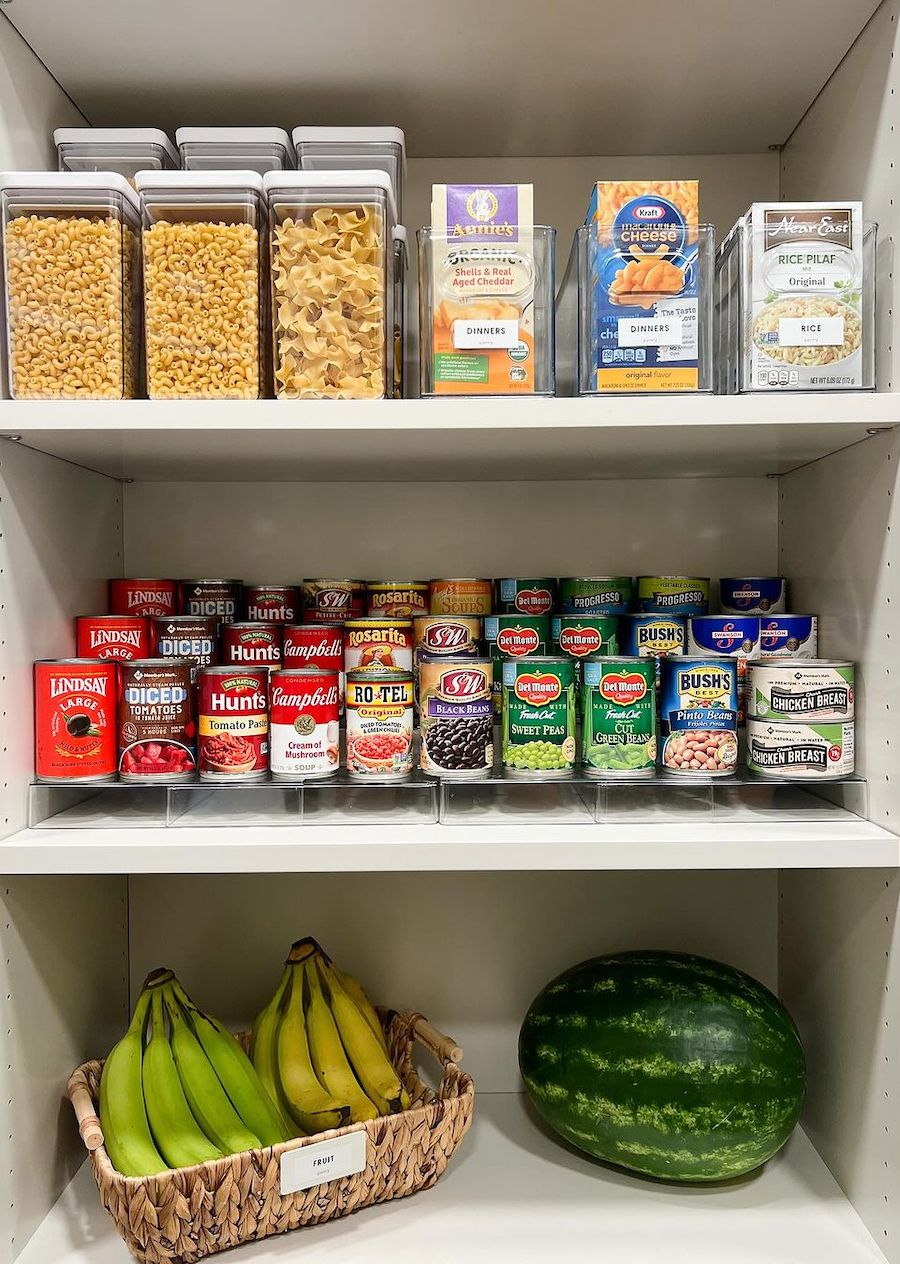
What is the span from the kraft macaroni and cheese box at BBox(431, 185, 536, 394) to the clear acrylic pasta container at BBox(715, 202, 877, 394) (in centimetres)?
23

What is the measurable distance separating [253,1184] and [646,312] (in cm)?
101

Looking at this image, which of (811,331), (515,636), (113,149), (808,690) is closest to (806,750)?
(808,690)

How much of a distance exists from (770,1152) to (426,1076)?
48 centimetres

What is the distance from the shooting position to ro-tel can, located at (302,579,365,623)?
45.3 inches

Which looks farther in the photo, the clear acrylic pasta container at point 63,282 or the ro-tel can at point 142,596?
the ro-tel can at point 142,596

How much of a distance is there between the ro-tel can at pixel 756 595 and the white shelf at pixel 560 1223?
0.69 metres

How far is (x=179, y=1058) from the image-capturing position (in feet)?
3.56

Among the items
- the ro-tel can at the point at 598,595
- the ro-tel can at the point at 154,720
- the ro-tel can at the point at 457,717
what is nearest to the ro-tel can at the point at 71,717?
the ro-tel can at the point at 154,720

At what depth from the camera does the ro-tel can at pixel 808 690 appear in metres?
1.01

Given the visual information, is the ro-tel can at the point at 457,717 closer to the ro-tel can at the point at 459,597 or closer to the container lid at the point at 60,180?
the ro-tel can at the point at 459,597

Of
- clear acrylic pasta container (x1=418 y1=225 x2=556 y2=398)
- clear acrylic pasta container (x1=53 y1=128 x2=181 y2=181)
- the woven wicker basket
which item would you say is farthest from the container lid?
the woven wicker basket

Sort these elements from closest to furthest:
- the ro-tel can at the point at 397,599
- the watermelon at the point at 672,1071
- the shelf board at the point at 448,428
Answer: the shelf board at the point at 448,428 < the watermelon at the point at 672,1071 < the ro-tel can at the point at 397,599

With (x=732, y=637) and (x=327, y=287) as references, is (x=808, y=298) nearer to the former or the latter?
(x=732, y=637)

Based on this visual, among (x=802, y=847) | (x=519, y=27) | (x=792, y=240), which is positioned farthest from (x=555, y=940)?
(x=519, y=27)
